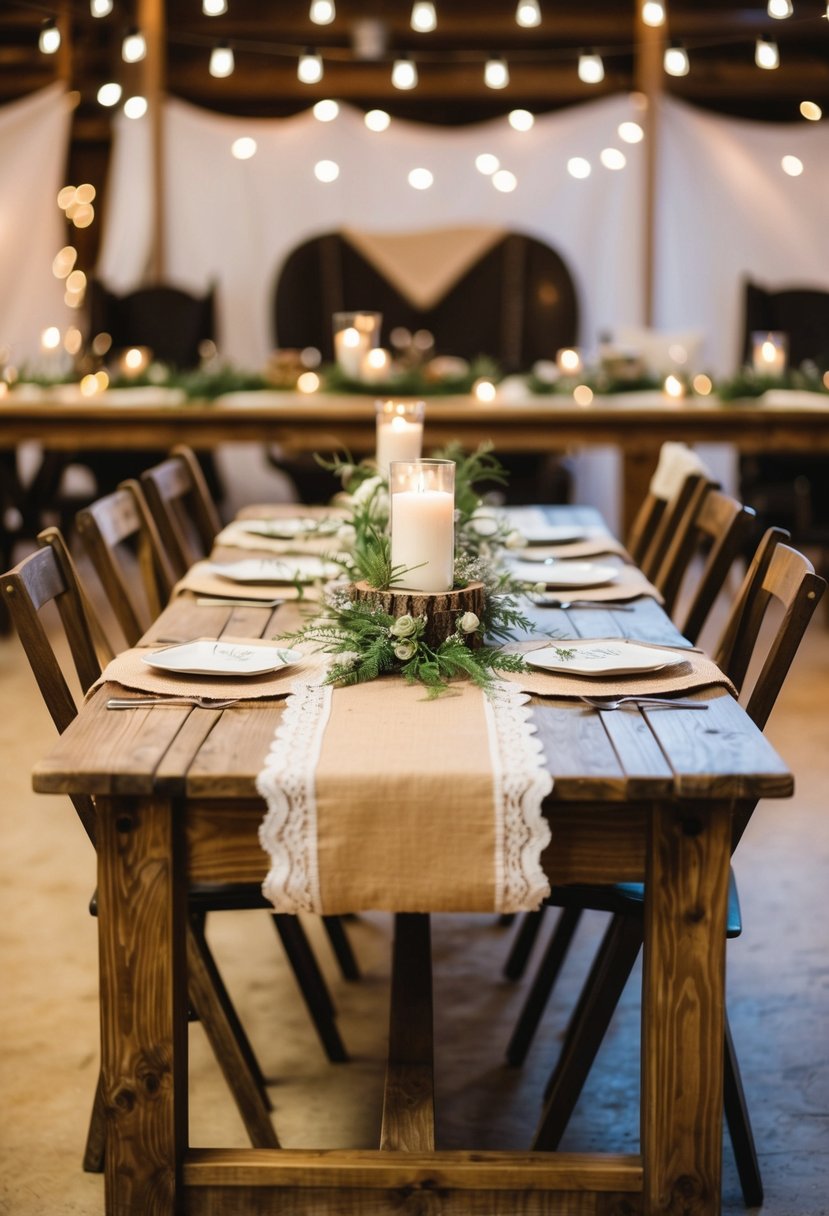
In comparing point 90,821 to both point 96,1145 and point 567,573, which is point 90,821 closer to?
point 96,1145

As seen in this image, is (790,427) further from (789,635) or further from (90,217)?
(90,217)

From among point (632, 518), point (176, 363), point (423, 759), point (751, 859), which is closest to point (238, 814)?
point (423, 759)

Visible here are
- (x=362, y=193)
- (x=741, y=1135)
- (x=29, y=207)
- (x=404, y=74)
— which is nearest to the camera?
(x=741, y=1135)

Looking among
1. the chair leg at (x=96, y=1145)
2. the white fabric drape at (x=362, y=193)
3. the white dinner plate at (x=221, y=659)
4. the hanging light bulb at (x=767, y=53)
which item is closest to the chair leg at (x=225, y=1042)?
the chair leg at (x=96, y=1145)

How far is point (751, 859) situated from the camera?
122 inches

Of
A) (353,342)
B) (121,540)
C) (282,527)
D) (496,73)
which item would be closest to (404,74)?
(496,73)

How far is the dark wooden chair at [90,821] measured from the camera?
1864 mm

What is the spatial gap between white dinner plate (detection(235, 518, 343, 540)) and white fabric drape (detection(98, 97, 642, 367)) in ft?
12.7

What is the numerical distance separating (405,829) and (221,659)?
0.51 metres

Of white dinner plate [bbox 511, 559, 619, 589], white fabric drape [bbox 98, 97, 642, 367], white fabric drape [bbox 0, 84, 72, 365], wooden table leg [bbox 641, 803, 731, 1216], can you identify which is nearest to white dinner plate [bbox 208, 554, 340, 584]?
white dinner plate [bbox 511, 559, 619, 589]

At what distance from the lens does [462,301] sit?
22.8 ft

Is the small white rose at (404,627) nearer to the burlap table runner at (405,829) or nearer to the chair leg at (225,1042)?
the burlap table runner at (405,829)

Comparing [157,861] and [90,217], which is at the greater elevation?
[90,217]

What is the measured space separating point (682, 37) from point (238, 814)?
652 centimetres
